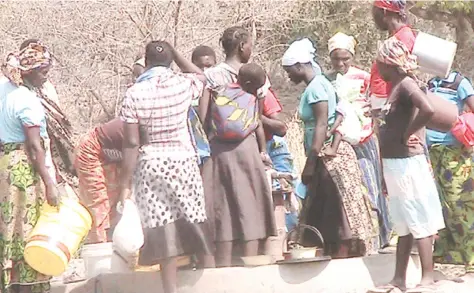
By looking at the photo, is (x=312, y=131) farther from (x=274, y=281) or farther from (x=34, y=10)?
(x=34, y=10)

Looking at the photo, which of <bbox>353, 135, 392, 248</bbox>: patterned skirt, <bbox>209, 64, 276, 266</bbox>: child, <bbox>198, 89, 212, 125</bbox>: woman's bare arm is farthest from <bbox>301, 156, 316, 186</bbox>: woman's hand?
<bbox>198, 89, 212, 125</bbox>: woman's bare arm

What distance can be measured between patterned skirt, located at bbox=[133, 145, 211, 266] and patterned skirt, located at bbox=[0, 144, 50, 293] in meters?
0.69

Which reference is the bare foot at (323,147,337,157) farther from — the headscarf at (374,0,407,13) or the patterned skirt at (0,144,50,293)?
the patterned skirt at (0,144,50,293)

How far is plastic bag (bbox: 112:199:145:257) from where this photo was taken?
5.25 metres

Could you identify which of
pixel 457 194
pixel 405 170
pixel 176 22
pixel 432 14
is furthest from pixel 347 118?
pixel 432 14

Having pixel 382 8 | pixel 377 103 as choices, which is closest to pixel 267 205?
pixel 377 103

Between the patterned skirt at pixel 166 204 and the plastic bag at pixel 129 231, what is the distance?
126 millimetres

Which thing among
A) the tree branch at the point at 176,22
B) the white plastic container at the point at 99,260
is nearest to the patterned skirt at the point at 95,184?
the white plastic container at the point at 99,260

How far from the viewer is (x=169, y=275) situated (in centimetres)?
545

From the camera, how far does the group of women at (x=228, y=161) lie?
5426mm

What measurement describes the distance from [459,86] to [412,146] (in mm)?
931

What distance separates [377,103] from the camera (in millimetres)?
5824

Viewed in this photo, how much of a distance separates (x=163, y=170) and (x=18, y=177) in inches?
36.8

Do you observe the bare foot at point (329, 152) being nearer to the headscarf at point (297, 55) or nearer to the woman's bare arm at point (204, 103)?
the headscarf at point (297, 55)
